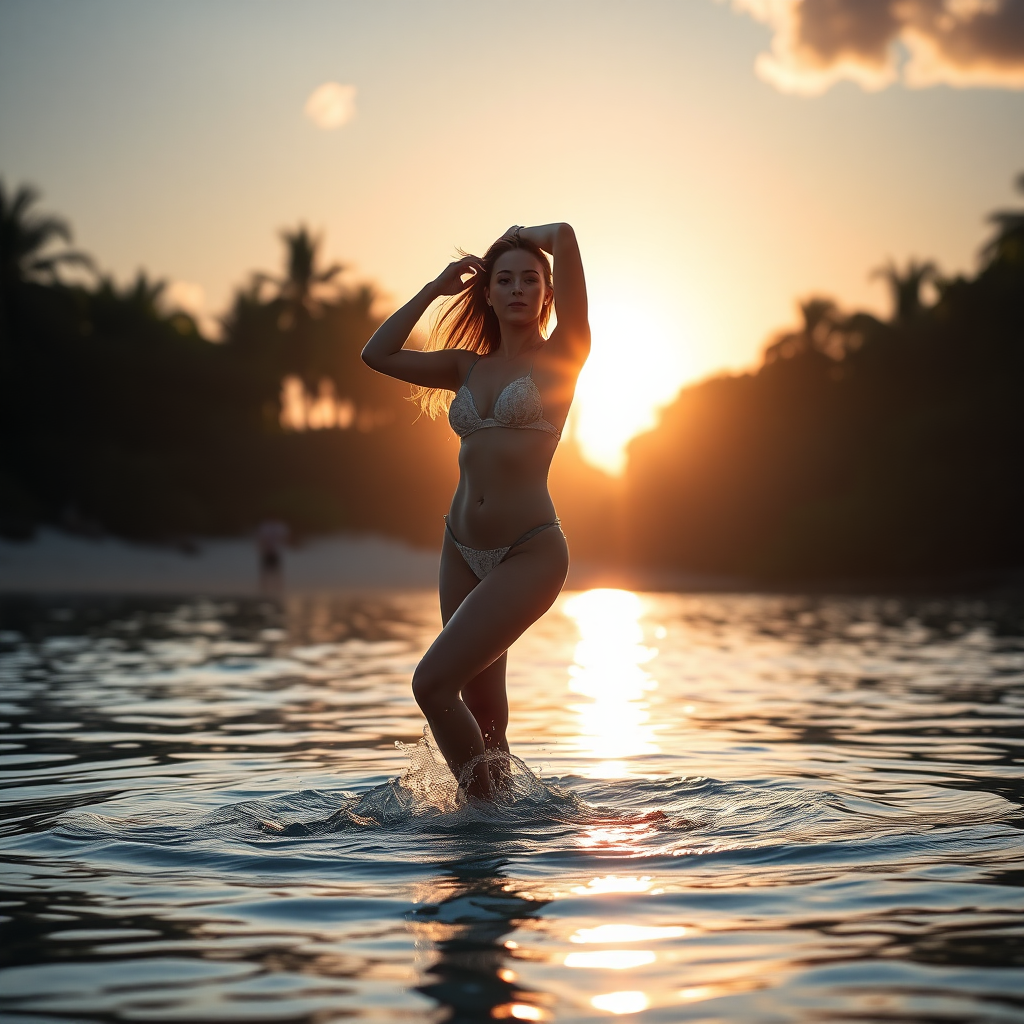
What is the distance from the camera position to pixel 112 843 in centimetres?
508

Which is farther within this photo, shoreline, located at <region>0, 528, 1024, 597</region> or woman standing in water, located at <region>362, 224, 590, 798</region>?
shoreline, located at <region>0, 528, 1024, 597</region>

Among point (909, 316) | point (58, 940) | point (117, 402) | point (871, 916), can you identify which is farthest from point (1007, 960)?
point (909, 316)

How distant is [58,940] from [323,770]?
11.0 feet

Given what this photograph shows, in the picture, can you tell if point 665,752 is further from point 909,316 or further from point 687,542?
point 909,316

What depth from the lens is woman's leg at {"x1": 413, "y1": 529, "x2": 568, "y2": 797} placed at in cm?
510

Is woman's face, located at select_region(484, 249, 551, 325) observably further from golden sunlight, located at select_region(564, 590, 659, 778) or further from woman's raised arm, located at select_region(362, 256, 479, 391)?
golden sunlight, located at select_region(564, 590, 659, 778)

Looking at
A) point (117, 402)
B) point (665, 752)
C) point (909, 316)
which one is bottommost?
point (665, 752)

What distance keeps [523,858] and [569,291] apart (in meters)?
2.18

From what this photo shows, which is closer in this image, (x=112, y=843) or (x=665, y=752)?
(x=112, y=843)

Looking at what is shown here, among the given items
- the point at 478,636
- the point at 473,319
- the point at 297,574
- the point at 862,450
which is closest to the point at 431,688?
the point at 478,636

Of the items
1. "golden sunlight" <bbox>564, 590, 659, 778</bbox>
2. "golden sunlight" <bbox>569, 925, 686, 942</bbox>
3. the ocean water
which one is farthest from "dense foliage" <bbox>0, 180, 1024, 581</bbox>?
"golden sunlight" <bbox>569, 925, 686, 942</bbox>

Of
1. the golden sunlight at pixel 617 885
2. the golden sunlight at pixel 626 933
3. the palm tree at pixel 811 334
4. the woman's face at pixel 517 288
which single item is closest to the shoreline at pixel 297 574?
the palm tree at pixel 811 334

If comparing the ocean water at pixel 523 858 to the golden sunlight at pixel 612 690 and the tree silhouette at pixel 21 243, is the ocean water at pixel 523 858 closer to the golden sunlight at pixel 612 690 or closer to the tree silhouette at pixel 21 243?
the golden sunlight at pixel 612 690

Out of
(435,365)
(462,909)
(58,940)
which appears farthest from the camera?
(435,365)
